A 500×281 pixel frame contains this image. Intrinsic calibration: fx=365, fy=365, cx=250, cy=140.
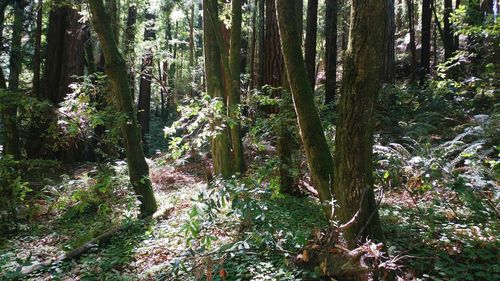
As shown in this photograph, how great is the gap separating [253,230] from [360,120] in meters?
1.74

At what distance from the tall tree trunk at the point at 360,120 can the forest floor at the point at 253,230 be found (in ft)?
1.23

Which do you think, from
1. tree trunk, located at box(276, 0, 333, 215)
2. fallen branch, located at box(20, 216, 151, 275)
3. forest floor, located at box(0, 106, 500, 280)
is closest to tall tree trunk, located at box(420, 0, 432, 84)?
forest floor, located at box(0, 106, 500, 280)

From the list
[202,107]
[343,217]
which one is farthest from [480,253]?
[202,107]

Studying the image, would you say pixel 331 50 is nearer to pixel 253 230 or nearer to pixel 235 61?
pixel 235 61

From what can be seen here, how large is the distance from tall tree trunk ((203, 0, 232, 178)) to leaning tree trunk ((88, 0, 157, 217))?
1.43 metres

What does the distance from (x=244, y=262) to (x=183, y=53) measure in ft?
102

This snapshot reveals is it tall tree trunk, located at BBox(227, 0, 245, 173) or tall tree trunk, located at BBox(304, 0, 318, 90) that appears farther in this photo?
tall tree trunk, located at BBox(304, 0, 318, 90)

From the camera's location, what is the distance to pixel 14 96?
6062mm

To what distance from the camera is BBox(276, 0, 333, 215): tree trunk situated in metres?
3.96

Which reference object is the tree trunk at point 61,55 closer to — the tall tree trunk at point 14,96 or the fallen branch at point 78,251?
the tall tree trunk at point 14,96

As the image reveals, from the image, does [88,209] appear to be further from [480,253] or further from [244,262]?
[480,253]

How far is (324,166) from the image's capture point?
12.9ft

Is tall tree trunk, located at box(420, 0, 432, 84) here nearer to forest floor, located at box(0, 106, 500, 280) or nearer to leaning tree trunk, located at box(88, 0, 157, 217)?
forest floor, located at box(0, 106, 500, 280)

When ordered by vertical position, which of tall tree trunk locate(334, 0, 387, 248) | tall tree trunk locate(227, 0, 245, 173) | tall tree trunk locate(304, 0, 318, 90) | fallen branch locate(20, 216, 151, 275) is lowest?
fallen branch locate(20, 216, 151, 275)
